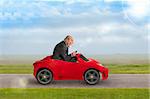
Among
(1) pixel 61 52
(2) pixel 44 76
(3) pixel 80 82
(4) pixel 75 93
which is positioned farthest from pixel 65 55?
(3) pixel 80 82

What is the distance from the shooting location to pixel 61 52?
33.3ft

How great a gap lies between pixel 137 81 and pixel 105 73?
1.86 meters

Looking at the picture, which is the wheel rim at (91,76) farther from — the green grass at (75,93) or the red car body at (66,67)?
the green grass at (75,93)

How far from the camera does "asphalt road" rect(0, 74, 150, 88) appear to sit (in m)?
11.0

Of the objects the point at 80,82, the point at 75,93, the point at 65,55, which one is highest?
the point at 65,55

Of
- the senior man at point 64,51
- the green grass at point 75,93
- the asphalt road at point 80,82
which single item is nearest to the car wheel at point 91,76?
the asphalt road at point 80,82

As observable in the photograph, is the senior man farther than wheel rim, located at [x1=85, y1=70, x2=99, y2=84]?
No

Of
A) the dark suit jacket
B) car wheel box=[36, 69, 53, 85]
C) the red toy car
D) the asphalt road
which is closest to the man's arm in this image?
the dark suit jacket

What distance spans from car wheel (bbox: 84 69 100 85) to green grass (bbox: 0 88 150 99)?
0.33 meters

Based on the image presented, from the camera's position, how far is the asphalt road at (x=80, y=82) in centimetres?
1101

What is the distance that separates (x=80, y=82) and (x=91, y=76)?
758 millimetres

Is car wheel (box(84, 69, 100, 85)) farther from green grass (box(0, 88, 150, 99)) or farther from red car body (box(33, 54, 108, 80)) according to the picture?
green grass (box(0, 88, 150, 99))

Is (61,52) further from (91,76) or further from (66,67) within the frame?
(91,76)

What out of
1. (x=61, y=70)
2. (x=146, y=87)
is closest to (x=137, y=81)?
(x=146, y=87)
